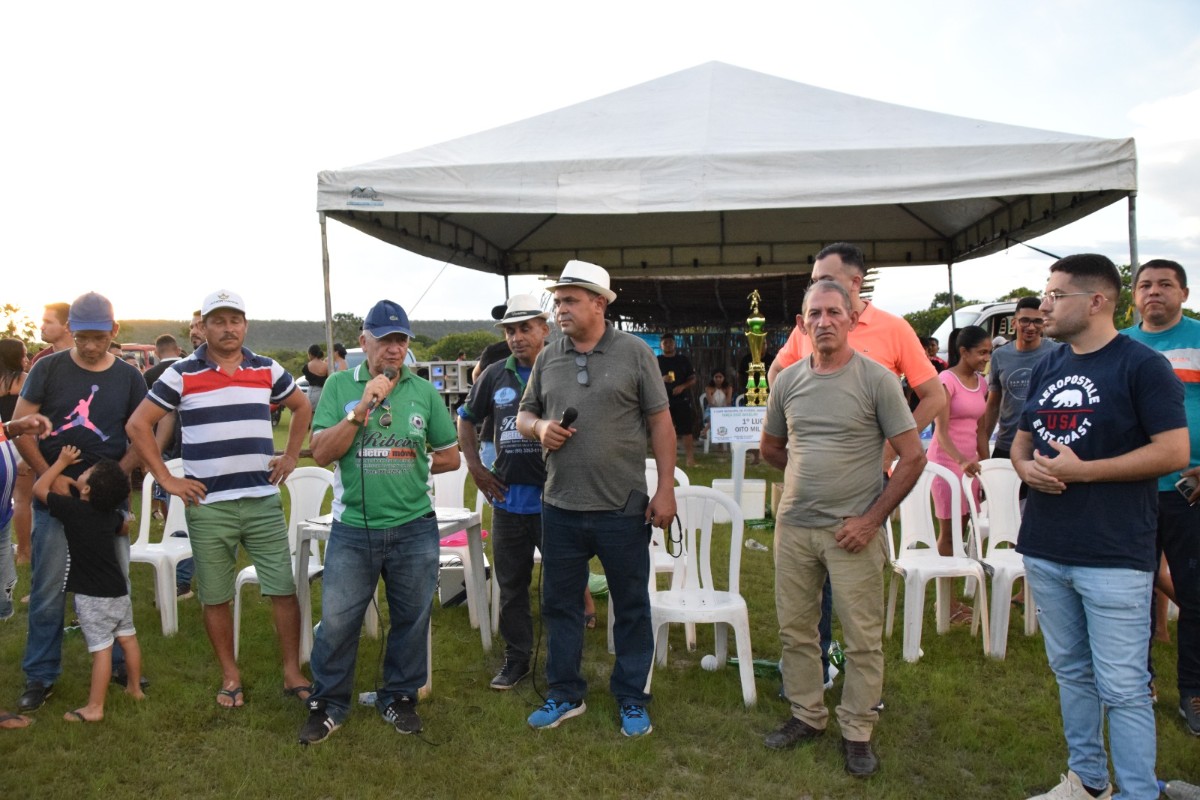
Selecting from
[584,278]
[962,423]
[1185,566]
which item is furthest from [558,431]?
[962,423]

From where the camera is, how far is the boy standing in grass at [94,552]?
11.9ft

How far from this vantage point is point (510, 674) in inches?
161

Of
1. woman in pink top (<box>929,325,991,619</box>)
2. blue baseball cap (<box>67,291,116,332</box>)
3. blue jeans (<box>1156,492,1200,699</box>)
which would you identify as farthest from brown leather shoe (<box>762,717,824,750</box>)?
blue baseball cap (<box>67,291,116,332</box>)

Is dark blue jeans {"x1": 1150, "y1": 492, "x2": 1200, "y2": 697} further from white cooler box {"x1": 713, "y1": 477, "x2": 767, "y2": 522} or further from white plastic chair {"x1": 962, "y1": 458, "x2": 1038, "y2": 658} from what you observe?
white cooler box {"x1": 713, "y1": 477, "x2": 767, "y2": 522}

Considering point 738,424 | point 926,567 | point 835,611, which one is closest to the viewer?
point 835,611

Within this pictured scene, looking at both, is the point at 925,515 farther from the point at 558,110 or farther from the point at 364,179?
the point at 558,110

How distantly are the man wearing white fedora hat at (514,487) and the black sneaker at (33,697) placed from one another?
82.6 inches

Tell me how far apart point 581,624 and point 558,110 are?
21.3 ft

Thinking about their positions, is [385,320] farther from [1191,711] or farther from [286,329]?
[286,329]

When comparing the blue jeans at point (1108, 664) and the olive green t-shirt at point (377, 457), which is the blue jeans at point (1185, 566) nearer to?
the blue jeans at point (1108, 664)

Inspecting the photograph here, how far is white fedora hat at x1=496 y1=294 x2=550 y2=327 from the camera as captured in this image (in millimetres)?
4070

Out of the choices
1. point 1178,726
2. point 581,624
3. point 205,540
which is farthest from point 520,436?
point 1178,726

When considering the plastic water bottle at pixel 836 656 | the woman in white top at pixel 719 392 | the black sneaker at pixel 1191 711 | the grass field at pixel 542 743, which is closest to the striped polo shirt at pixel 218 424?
the grass field at pixel 542 743

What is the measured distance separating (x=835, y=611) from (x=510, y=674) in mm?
1696
